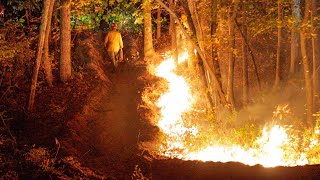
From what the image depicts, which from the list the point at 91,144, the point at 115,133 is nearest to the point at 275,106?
the point at 115,133

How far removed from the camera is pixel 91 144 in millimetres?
9922

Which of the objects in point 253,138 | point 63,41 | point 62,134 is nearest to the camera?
point 253,138

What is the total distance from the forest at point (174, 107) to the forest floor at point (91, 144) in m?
0.03

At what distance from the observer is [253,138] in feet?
29.7

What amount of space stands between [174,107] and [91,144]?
462cm

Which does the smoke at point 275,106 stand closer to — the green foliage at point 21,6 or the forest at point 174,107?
the forest at point 174,107

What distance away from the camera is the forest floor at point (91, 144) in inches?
293

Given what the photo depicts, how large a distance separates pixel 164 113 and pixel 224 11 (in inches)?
178

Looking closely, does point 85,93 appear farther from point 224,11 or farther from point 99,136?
point 224,11

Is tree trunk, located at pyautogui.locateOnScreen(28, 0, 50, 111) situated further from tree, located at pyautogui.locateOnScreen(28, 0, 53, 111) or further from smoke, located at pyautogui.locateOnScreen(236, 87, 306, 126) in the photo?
smoke, located at pyautogui.locateOnScreen(236, 87, 306, 126)

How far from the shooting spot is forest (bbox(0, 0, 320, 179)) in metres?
8.19

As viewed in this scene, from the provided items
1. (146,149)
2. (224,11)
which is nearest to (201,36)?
(224,11)

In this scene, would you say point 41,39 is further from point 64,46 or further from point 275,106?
point 275,106

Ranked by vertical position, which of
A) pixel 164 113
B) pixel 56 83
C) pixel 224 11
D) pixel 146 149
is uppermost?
pixel 224 11
